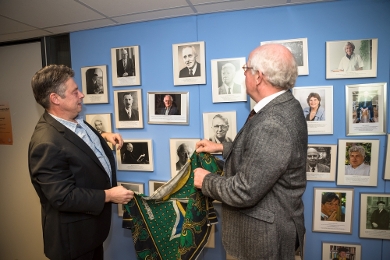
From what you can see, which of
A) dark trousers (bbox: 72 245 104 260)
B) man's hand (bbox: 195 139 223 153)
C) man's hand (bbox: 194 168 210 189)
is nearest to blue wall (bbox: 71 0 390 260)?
man's hand (bbox: 195 139 223 153)

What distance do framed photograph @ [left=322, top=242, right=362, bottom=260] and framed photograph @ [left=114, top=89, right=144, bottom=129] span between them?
1.55m

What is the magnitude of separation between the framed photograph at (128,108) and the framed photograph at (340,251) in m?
1.55

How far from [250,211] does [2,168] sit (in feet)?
7.84

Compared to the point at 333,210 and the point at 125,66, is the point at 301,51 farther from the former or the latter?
the point at 125,66

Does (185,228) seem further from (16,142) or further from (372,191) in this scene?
(16,142)

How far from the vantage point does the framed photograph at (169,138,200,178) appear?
5.24 feet

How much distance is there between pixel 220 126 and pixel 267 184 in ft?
2.37

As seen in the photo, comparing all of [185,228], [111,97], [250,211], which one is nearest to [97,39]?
[111,97]

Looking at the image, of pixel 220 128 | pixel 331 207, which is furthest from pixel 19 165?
pixel 331 207

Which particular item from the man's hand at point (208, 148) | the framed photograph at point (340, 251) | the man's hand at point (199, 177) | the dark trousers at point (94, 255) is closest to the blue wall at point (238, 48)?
the framed photograph at point (340, 251)

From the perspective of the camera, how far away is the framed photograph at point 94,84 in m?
1.71

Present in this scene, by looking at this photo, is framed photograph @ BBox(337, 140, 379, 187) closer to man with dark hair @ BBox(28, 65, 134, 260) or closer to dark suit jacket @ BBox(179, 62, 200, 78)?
dark suit jacket @ BBox(179, 62, 200, 78)

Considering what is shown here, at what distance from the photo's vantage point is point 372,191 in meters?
1.43

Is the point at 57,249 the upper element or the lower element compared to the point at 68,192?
lower
